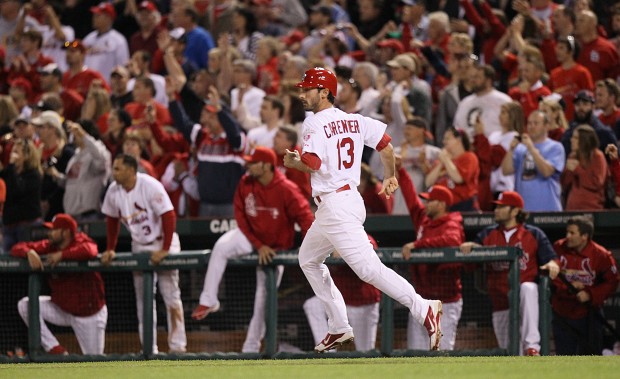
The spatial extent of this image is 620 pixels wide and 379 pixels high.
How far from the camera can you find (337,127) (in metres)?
7.95

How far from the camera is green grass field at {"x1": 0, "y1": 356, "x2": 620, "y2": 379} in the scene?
700 centimetres

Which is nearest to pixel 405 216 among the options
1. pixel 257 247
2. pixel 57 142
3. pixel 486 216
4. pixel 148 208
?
pixel 486 216

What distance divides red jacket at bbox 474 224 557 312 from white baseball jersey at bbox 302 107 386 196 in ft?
8.16

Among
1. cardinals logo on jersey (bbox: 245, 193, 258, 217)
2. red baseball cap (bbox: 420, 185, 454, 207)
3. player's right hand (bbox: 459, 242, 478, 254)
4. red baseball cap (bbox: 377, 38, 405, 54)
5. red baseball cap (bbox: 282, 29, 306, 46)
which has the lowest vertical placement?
player's right hand (bbox: 459, 242, 478, 254)

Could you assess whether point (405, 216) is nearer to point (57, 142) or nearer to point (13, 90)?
point (57, 142)

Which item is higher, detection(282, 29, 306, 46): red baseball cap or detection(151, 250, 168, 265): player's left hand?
detection(282, 29, 306, 46): red baseball cap

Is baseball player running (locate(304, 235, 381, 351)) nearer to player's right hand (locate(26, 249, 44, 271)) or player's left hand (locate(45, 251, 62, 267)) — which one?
player's left hand (locate(45, 251, 62, 267))

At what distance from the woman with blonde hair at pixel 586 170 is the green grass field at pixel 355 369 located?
3012 millimetres

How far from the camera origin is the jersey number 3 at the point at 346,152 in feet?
26.1

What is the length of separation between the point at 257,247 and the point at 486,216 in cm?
206

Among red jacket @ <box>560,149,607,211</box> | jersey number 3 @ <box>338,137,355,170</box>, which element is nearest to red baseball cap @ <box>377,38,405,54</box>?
red jacket @ <box>560,149,607,211</box>

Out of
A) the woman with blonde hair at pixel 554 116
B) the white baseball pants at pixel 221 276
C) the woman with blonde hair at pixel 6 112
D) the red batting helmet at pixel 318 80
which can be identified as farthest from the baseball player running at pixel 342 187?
the woman with blonde hair at pixel 6 112

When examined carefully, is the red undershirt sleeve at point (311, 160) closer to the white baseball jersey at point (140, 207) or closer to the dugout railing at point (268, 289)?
the dugout railing at point (268, 289)

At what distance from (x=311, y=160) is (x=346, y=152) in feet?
1.04
